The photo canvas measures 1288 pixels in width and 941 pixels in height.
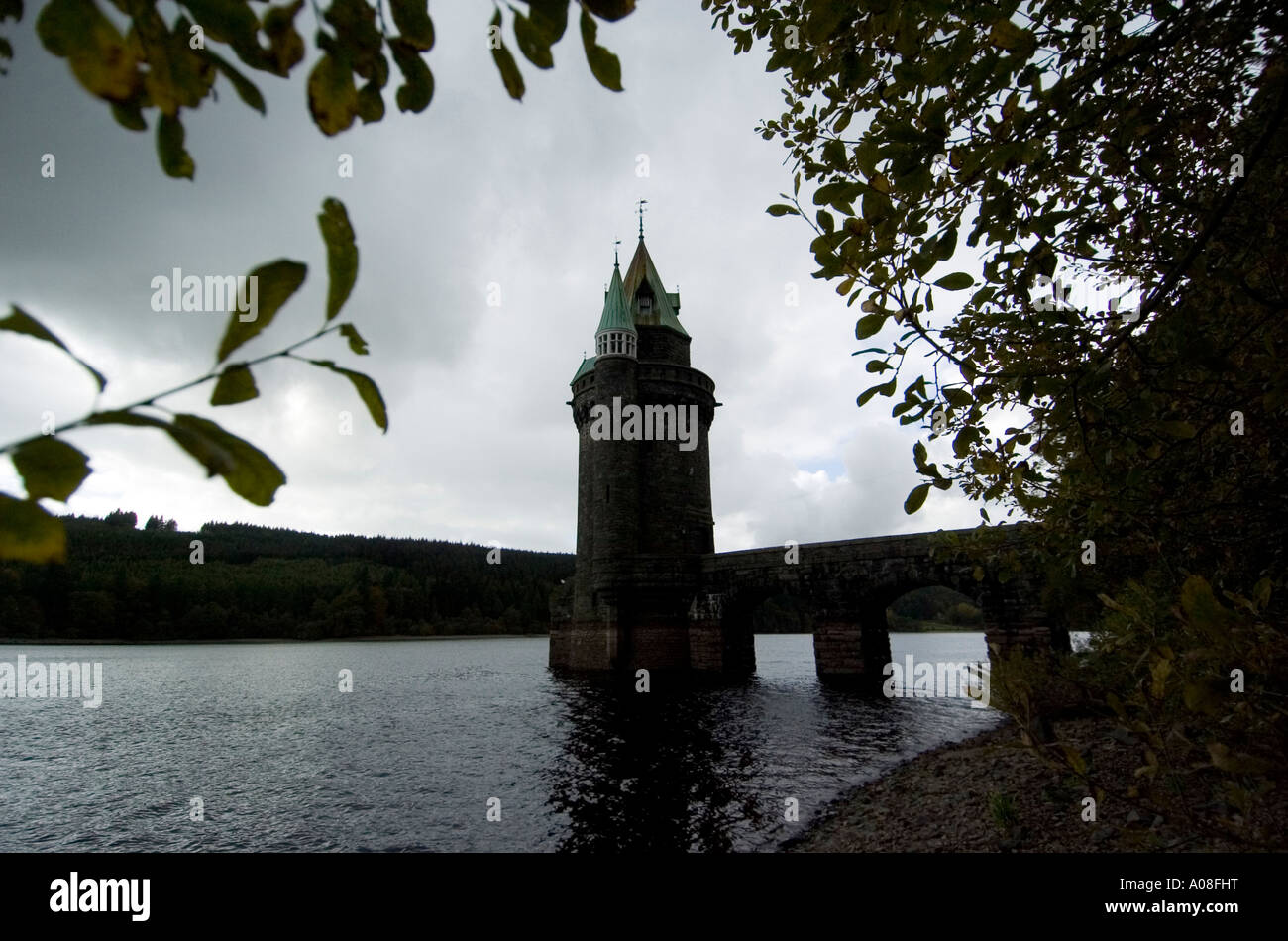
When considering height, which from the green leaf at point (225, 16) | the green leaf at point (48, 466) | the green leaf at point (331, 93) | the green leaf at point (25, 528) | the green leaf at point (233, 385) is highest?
the green leaf at point (331, 93)

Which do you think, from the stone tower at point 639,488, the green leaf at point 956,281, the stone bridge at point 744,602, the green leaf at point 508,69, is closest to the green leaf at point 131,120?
the green leaf at point 508,69

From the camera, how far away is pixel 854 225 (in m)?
2.82

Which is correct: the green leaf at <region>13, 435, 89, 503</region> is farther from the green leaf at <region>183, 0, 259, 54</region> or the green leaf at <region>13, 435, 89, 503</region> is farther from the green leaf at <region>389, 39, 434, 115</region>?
the green leaf at <region>389, 39, 434, 115</region>

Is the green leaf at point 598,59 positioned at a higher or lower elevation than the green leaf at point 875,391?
higher

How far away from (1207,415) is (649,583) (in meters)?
29.0

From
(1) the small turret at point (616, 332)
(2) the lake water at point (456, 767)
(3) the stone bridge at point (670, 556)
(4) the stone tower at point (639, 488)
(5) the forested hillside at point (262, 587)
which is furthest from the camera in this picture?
(5) the forested hillside at point (262, 587)

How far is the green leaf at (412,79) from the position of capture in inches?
52.4

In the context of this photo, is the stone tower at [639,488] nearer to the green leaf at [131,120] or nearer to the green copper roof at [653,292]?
the green copper roof at [653,292]

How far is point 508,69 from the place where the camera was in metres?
1.36

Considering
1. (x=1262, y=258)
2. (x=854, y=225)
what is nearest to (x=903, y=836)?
(x=1262, y=258)

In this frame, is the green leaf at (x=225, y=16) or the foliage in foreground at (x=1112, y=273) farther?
the foliage in foreground at (x=1112, y=273)

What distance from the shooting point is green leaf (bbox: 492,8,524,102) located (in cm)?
131

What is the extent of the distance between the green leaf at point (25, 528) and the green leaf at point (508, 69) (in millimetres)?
1128
